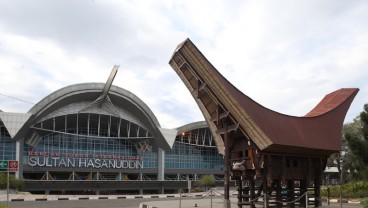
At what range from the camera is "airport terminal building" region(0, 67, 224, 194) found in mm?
58406

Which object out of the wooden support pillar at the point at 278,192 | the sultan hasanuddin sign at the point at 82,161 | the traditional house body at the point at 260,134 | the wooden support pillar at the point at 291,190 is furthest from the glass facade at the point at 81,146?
the wooden support pillar at the point at 278,192

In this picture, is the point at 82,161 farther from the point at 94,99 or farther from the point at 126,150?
the point at 94,99

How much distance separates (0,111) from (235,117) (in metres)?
47.1

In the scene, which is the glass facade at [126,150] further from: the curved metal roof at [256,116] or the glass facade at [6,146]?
the curved metal roof at [256,116]

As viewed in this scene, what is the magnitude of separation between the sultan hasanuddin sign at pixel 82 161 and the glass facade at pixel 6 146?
2525 millimetres

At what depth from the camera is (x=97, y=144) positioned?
224 feet

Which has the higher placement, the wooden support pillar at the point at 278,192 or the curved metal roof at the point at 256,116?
the curved metal roof at the point at 256,116

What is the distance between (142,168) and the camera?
70688 mm

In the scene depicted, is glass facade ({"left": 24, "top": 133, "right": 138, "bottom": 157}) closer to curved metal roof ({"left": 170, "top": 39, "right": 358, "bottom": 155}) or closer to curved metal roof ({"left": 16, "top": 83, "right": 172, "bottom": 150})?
curved metal roof ({"left": 16, "top": 83, "right": 172, "bottom": 150})

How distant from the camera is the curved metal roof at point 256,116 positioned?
18.1 m

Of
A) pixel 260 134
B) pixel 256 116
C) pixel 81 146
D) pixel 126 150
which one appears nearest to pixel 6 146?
pixel 81 146

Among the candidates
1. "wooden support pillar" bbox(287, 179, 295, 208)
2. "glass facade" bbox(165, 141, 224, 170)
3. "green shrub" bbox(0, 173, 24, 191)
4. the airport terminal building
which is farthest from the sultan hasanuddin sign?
"wooden support pillar" bbox(287, 179, 295, 208)

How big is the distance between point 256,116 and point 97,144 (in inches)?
2112

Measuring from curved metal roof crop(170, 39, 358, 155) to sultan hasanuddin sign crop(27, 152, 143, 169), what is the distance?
153ft
